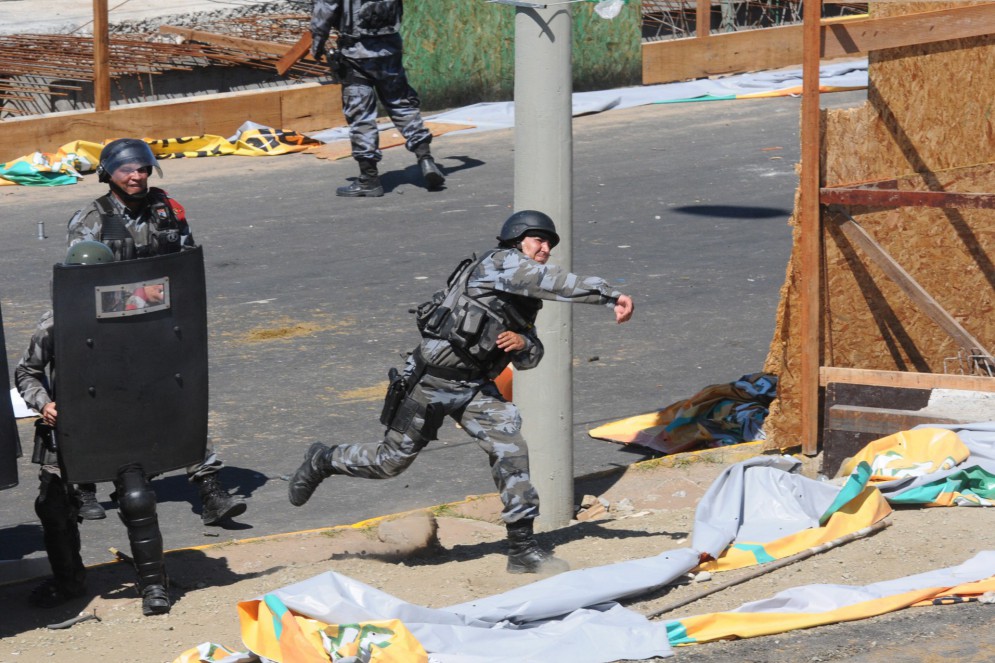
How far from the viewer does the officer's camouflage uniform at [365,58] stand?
13.1 meters

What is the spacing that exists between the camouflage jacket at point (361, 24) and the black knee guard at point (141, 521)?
8.15 meters

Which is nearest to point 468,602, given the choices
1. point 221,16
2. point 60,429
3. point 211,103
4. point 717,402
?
point 60,429

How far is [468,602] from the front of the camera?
5652mm

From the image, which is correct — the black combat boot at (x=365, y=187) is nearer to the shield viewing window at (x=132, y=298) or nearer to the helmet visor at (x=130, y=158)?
the helmet visor at (x=130, y=158)

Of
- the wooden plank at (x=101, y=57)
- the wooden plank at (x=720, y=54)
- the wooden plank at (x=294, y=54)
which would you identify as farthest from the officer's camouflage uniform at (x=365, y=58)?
the wooden plank at (x=720, y=54)

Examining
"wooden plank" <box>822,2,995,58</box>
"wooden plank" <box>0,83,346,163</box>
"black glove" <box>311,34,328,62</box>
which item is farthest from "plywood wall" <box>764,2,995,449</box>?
"wooden plank" <box>0,83,346,163</box>

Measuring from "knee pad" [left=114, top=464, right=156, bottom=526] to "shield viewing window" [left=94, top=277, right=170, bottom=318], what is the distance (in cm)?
61

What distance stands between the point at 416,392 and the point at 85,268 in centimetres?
152

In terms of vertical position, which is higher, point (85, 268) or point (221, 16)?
point (221, 16)

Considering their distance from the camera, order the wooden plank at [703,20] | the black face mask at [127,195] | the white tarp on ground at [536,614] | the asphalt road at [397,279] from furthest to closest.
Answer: the wooden plank at [703,20] < the asphalt road at [397,279] < the black face mask at [127,195] < the white tarp on ground at [536,614]

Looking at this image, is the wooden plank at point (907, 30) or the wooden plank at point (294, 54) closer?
the wooden plank at point (907, 30)

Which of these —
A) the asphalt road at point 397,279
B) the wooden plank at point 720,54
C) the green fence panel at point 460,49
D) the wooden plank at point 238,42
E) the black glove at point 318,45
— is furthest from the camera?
the wooden plank at point 720,54

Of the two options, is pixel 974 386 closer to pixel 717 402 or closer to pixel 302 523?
pixel 717 402

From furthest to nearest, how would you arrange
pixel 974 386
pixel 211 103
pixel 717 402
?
pixel 211 103, pixel 717 402, pixel 974 386
